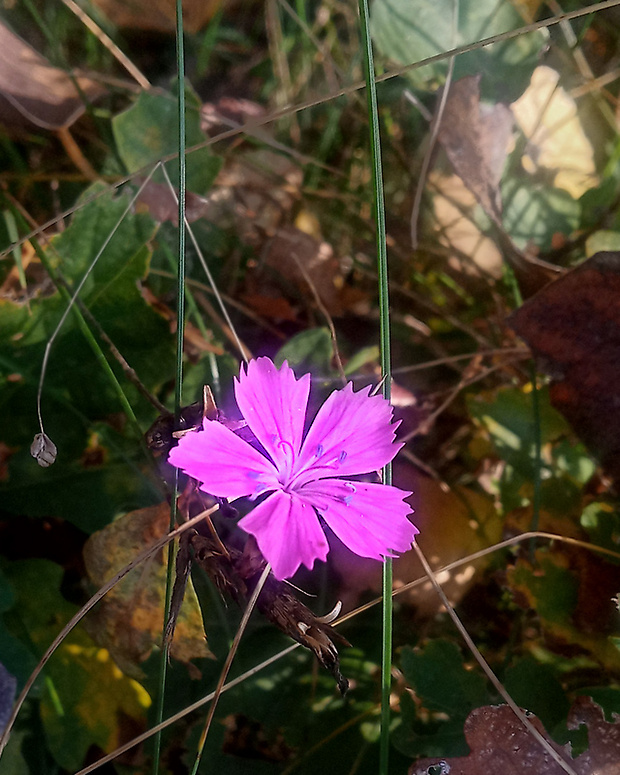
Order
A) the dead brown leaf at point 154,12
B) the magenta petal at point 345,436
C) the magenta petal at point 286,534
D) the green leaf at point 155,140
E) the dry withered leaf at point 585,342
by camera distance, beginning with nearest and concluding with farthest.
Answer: the magenta petal at point 286,534, the magenta petal at point 345,436, the dry withered leaf at point 585,342, the green leaf at point 155,140, the dead brown leaf at point 154,12

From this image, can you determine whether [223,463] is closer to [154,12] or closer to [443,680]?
[443,680]

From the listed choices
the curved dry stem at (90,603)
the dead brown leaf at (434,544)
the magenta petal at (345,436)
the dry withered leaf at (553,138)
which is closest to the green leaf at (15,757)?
the curved dry stem at (90,603)

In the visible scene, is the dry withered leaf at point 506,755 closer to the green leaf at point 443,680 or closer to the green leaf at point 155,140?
the green leaf at point 443,680

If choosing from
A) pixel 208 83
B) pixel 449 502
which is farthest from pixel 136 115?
pixel 449 502

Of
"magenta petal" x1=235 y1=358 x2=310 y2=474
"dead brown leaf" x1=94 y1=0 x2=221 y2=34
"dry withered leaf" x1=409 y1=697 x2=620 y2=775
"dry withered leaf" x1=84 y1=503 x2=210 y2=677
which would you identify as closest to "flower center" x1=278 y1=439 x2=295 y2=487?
"magenta petal" x1=235 y1=358 x2=310 y2=474

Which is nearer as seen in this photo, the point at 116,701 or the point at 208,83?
the point at 116,701

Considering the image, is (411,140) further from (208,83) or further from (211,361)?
(211,361)

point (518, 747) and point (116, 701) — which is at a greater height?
point (116, 701)
